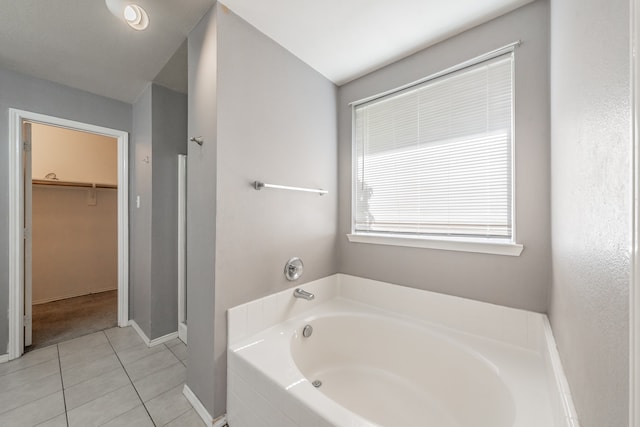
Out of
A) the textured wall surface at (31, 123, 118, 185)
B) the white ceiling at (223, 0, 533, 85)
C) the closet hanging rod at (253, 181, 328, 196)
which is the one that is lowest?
the closet hanging rod at (253, 181, 328, 196)

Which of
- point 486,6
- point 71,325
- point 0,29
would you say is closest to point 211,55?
point 0,29

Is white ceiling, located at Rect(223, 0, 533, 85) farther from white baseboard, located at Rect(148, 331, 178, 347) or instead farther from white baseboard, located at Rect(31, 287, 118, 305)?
white baseboard, located at Rect(31, 287, 118, 305)

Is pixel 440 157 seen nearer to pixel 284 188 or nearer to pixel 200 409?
pixel 284 188

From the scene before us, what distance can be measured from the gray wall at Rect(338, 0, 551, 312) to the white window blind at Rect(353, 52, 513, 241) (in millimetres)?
66

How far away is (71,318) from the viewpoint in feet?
8.65

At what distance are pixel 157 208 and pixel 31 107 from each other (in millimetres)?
1254

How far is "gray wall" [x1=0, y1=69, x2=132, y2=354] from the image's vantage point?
1898 mm

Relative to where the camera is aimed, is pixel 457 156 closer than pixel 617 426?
No

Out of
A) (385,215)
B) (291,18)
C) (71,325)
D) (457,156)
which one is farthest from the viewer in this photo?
(71,325)

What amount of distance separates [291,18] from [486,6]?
3.53 feet

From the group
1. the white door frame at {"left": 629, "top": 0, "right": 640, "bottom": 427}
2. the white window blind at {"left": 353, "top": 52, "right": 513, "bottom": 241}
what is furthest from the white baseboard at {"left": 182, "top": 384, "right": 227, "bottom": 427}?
the white door frame at {"left": 629, "top": 0, "right": 640, "bottom": 427}

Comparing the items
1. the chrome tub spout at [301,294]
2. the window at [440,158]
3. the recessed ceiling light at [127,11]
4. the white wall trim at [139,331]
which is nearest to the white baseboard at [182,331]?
the white wall trim at [139,331]

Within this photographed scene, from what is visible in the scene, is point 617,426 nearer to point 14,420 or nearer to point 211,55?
point 211,55

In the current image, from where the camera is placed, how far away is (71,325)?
2.47 m
